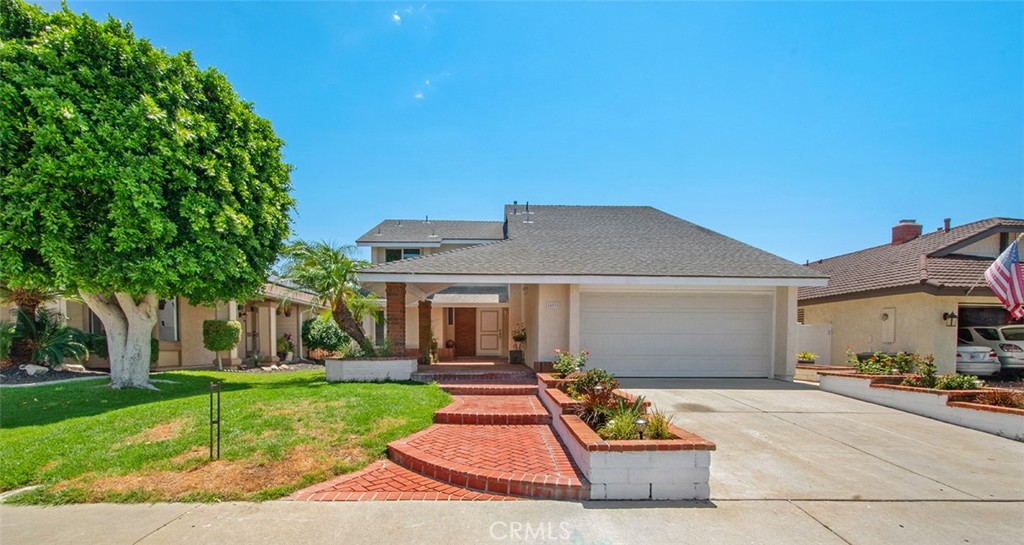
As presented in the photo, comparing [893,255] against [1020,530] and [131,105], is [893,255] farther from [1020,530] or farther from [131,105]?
[131,105]

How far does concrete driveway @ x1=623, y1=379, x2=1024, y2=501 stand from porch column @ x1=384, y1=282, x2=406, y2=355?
5570 millimetres

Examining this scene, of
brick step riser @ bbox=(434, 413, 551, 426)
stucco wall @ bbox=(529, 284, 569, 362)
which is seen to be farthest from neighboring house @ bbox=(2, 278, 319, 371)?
brick step riser @ bbox=(434, 413, 551, 426)

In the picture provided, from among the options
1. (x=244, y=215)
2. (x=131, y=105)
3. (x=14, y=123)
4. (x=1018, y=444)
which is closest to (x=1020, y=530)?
(x=1018, y=444)

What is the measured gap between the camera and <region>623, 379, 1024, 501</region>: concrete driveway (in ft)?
14.1

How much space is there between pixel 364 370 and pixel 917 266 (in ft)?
49.8

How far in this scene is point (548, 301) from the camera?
10773 millimetres

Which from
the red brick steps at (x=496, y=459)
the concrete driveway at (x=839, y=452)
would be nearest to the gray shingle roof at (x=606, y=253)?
the concrete driveway at (x=839, y=452)

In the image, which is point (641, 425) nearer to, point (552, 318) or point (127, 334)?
A: point (552, 318)

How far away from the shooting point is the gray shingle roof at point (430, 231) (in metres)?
20.0

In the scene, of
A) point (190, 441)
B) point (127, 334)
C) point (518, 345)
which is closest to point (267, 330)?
point (127, 334)

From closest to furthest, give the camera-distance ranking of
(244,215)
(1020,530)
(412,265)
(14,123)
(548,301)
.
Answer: (1020,530) < (14,123) < (244,215) < (412,265) < (548,301)

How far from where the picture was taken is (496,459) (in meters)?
4.84

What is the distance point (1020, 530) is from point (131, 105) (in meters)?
13.0

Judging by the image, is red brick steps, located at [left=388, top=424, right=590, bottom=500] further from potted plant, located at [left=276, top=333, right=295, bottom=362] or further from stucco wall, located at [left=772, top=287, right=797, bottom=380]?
potted plant, located at [left=276, top=333, right=295, bottom=362]
